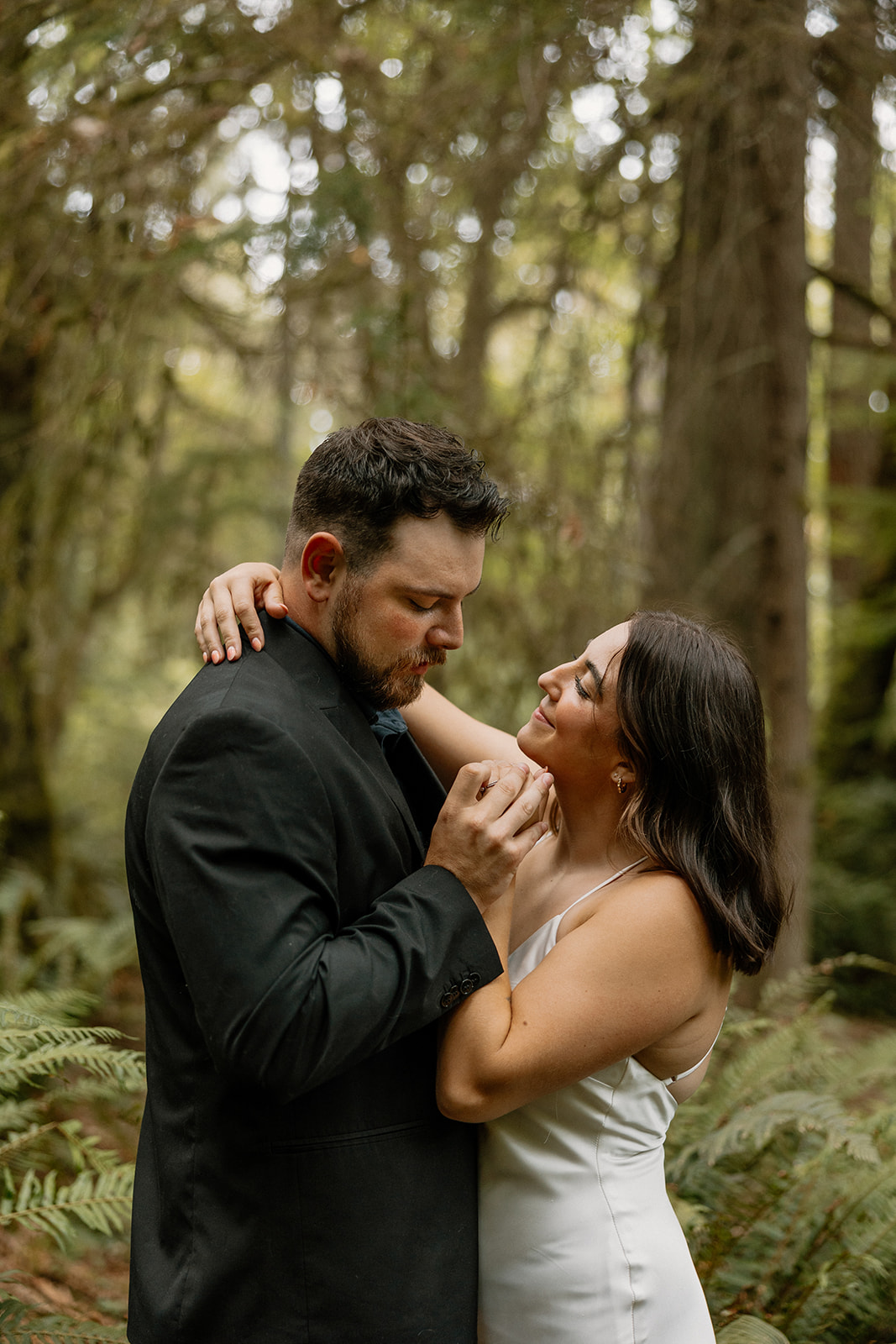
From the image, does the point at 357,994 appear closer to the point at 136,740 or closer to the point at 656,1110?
the point at 656,1110

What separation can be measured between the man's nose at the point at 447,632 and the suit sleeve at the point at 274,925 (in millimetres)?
391

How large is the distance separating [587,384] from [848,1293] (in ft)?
12.7

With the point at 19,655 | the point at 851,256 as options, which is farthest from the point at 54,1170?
the point at 851,256

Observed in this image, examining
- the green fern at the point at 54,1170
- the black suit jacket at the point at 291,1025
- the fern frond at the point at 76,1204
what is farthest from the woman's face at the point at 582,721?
the fern frond at the point at 76,1204

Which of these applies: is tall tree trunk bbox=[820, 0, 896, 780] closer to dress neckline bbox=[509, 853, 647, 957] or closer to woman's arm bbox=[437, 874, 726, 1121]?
dress neckline bbox=[509, 853, 647, 957]

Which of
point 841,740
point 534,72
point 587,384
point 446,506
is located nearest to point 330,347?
point 587,384

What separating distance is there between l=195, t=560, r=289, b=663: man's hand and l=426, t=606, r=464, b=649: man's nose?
277mm

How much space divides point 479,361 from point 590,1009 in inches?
174

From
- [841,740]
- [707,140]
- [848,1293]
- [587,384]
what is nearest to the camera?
[848,1293]

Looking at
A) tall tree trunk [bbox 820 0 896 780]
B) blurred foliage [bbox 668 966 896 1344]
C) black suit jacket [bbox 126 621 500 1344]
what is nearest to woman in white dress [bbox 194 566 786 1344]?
black suit jacket [bbox 126 621 500 1344]

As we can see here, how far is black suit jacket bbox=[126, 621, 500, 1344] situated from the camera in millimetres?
1552

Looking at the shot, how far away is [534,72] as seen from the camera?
4332 mm

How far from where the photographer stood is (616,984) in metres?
1.91

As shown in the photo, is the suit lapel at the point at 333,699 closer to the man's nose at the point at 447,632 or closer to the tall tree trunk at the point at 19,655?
the man's nose at the point at 447,632
